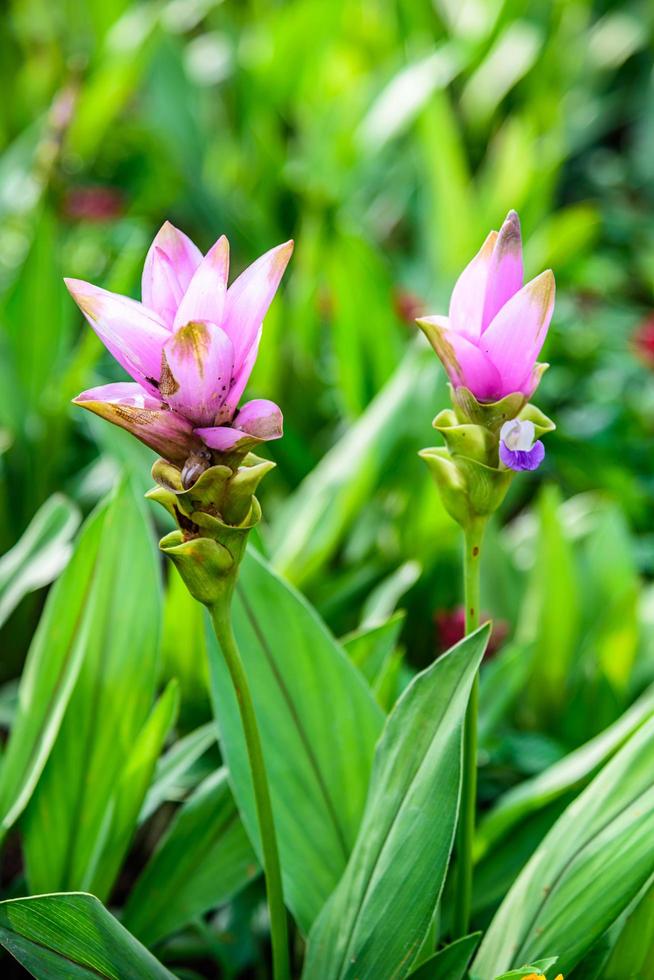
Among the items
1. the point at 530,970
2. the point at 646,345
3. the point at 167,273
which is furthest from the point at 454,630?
the point at 646,345

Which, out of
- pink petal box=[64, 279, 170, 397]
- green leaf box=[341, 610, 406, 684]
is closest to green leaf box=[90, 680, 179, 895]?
green leaf box=[341, 610, 406, 684]

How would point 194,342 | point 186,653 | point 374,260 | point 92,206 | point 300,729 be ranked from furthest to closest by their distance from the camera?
1. point 92,206
2. point 374,260
3. point 186,653
4. point 300,729
5. point 194,342

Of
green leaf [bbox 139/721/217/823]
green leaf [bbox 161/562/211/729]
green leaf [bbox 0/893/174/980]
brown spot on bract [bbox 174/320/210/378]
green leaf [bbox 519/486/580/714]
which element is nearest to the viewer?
brown spot on bract [bbox 174/320/210/378]

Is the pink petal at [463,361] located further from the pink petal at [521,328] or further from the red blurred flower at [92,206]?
the red blurred flower at [92,206]

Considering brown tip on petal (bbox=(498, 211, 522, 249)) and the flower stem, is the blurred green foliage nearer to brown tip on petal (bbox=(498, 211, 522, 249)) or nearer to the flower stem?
the flower stem

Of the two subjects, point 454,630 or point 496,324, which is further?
point 454,630

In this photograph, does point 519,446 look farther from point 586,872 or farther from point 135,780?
point 135,780

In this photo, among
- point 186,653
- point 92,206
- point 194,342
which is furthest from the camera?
point 92,206
